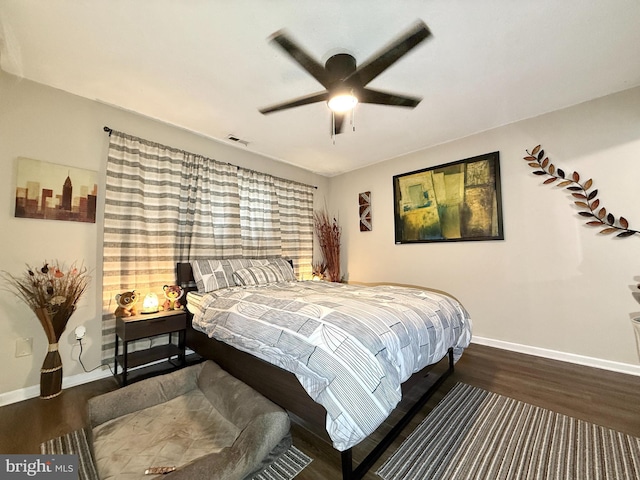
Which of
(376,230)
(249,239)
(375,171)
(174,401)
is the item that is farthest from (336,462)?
(375,171)

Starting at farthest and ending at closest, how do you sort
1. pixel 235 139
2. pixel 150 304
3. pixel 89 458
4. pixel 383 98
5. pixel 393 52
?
pixel 235 139 < pixel 150 304 < pixel 383 98 < pixel 393 52 < pixel 89 458

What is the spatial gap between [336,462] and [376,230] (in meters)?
3.28

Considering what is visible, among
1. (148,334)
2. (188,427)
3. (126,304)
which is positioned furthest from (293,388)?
(126,304)

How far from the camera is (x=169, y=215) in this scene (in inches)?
112

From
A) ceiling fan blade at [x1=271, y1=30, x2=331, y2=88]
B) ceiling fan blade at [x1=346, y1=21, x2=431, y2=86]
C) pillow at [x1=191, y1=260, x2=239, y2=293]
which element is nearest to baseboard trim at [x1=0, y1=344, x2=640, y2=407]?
pillow at [x1=191, y1=260, x2=239, y2=293]

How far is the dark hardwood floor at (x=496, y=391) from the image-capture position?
1550mm

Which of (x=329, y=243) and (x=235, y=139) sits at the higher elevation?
(x=235, y=139)

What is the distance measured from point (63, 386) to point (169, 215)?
174cm

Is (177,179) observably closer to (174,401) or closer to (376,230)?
(174,401)

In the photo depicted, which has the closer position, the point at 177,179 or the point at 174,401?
the point at 174,401

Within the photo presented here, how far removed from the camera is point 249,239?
3.61 meters

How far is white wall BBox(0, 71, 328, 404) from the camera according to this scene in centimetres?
204

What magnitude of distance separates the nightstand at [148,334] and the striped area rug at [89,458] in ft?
2.03

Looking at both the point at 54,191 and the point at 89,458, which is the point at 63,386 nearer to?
the point at 89,458
